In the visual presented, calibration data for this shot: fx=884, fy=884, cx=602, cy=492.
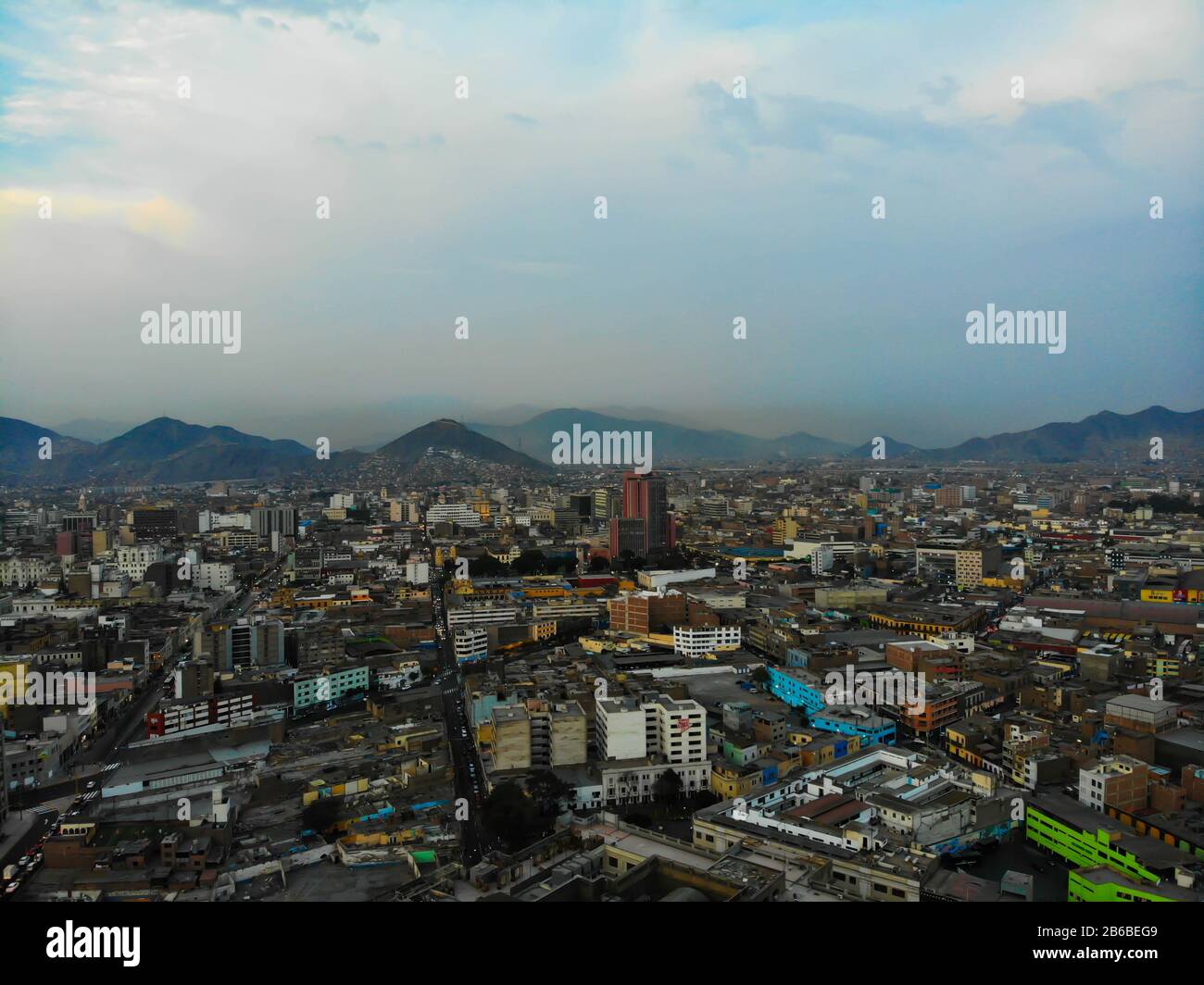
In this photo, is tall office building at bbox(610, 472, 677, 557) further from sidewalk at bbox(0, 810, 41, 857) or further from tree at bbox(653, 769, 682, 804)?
sidewalk at bbox(0, 810, 41, 857)

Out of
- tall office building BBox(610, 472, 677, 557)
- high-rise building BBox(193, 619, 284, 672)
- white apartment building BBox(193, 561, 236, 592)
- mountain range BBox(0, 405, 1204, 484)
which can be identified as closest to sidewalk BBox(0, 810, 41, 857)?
high-rise building BBox(193, 619, 284, 672)

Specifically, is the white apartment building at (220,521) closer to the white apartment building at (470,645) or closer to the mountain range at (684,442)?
the white apartment building at (470,645)

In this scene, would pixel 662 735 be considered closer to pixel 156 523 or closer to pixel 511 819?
pixel 511 819

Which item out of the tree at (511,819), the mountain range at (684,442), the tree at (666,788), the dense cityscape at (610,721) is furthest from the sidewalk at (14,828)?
the mountain range at (684,442)

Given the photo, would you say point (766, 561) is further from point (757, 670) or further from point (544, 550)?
point (757, 670)

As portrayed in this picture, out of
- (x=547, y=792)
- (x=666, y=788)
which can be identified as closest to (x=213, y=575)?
(x=547, y=792)

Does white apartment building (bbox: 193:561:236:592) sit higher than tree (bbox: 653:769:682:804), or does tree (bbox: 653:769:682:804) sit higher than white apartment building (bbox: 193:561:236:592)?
white apartment building (bbox: 193:561:236:592)
